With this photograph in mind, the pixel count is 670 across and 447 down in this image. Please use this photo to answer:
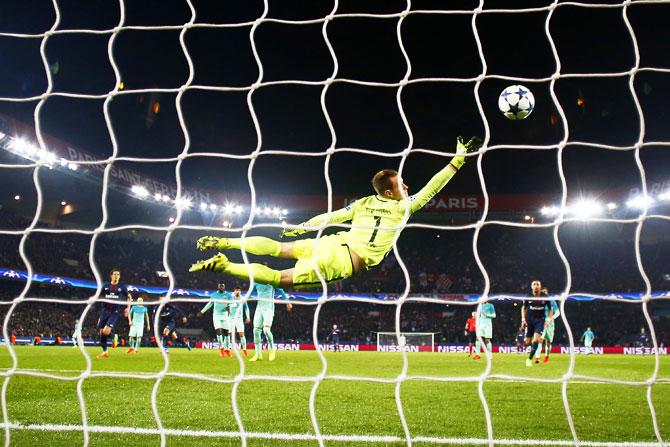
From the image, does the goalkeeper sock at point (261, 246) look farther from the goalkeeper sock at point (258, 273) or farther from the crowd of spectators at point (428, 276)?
the crowd of spectators at point (428, 276)

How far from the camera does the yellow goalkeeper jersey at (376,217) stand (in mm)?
3561

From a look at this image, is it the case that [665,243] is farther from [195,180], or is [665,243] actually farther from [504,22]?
[195,180]

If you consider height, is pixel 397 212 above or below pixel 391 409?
above

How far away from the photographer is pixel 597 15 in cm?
2270

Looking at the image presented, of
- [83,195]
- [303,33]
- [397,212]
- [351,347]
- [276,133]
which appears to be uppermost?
[303,33]

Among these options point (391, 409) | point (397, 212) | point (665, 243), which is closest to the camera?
point (397, 212)

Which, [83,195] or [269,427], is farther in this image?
[83,195]

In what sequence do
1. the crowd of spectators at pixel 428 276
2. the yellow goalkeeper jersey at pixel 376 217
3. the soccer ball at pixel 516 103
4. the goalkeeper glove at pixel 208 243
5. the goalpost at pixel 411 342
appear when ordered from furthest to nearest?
the crowd of spectators at pixel 428 276, the goalpost at pixel 411 342, the soccer ball at pixel 516 103, the yellow goalkeeper jersey at pixel 376 217, the goalkeeper glove at pixel 208 243

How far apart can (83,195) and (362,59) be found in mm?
16668

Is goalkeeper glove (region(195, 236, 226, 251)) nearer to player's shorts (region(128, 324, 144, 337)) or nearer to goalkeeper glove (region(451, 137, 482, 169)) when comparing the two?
goalkeeper glove (region(451, 137, 482, 169))

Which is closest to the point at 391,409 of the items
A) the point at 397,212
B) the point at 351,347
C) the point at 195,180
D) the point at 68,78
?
the point at 397,212

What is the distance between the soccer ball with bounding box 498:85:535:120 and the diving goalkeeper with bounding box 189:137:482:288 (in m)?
1.67

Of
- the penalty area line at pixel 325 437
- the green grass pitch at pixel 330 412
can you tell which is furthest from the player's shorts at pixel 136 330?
the penalty area line at pixel 325 437

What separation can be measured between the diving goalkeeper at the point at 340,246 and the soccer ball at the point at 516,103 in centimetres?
167
